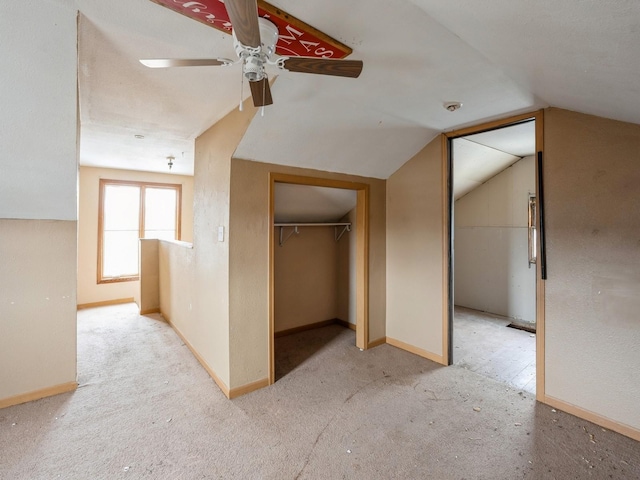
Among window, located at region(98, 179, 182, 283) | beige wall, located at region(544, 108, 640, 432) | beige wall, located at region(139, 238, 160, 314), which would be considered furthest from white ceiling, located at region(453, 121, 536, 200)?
window, located at region(98, 179, 182, 283)

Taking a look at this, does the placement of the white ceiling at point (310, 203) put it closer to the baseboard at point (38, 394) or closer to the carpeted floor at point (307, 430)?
the carpeted floor at point (307, 430)

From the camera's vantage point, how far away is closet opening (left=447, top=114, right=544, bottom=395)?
10.1 feet

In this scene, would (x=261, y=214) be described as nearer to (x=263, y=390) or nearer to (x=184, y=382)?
(x=263, y=390)

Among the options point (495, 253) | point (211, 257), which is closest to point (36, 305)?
point (211, 257)

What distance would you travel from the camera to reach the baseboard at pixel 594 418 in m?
1.99

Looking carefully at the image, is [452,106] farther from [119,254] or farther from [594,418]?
[119,254]

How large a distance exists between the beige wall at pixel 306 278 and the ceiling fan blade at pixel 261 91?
217 centimetres

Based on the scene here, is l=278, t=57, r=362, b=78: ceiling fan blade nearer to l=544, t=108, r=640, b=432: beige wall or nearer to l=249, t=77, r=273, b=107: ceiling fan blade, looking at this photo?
l=249, t=77, r=273, b=107: ceiling fan blade

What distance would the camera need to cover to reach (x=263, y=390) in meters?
2.53

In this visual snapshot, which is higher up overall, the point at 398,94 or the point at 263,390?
the point at 398,94

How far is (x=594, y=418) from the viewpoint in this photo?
2.12 meters

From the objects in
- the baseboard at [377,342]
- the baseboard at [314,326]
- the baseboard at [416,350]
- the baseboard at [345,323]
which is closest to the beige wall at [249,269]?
the baseboard at [314,326]

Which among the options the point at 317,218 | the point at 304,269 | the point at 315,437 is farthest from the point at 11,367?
the point at 317,218

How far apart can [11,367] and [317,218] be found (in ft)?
10.3
